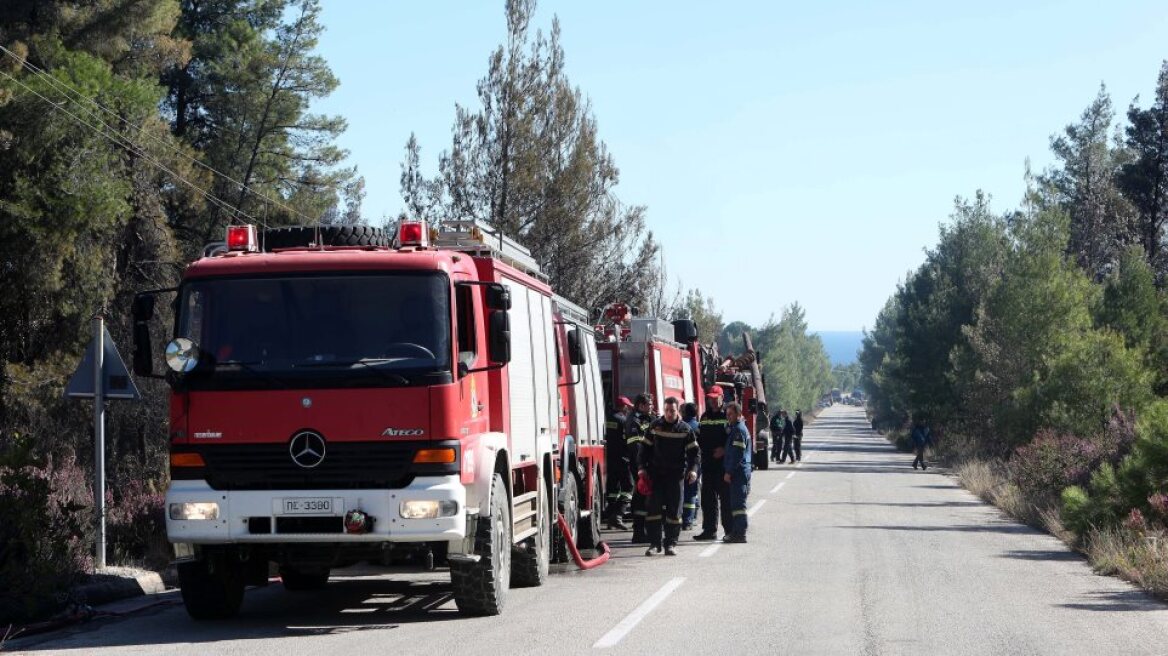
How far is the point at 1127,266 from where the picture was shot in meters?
45.7

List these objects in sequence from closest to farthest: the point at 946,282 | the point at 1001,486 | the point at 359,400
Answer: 1. the point at 359,400
2. the point at 1001,486
3. the point at 946,282

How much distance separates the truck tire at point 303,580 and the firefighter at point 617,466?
23.3 feet

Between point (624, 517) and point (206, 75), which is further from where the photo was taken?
point (206, 75)

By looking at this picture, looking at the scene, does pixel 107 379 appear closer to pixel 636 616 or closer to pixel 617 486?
pixel 636 616

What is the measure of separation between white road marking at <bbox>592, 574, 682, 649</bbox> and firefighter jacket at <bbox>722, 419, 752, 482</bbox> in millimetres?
4181

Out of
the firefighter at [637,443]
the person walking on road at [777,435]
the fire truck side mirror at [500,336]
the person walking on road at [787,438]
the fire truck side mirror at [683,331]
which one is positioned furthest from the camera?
the person walking on road at [787,438]

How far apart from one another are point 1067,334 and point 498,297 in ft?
106

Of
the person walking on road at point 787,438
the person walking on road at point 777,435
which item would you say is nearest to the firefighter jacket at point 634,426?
the person walking on road at point 777,435

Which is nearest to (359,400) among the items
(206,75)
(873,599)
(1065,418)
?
(873,599)

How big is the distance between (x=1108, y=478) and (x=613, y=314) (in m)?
9.15

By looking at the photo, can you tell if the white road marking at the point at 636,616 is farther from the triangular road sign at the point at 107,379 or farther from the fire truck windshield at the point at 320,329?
the triangular road sign at the point at 107,379

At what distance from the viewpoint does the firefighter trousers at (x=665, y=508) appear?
17531mm

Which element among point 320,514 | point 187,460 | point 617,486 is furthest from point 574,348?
point 187,460

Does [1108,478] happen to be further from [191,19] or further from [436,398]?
[191,19]
